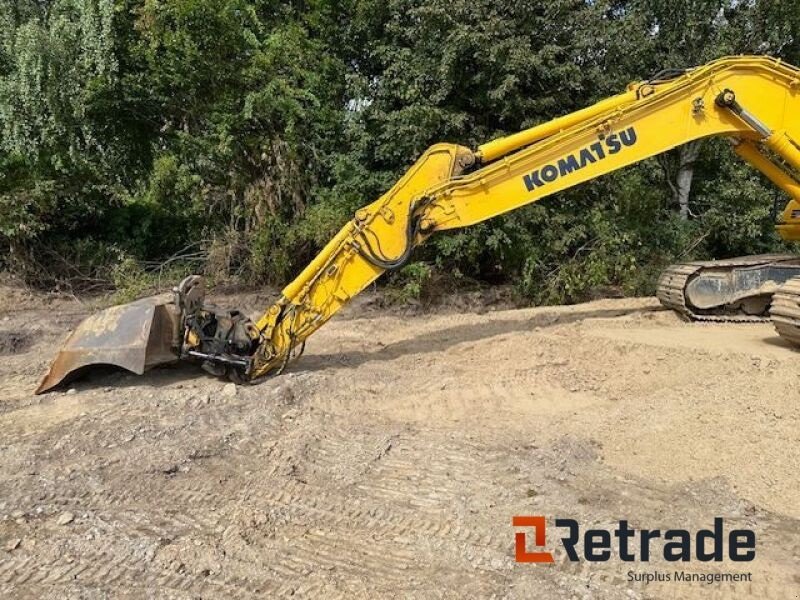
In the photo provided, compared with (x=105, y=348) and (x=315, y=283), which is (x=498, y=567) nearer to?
(x=315, y=283)

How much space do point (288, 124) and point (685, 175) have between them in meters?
8.37

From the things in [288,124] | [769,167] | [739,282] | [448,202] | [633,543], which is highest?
[288,124]

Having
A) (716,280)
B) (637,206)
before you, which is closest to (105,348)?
(716,280)

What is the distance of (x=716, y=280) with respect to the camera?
8.02 m

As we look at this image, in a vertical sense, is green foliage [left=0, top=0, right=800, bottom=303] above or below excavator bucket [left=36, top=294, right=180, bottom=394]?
above

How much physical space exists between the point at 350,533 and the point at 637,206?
33.3 feet

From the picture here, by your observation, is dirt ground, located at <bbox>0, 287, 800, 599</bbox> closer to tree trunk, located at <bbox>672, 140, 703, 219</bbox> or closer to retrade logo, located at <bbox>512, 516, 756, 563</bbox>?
retrade logo, located at <bbox>512, 516, 756, 563</bbox>

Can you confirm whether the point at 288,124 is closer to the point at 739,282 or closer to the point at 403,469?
the point at 739,282

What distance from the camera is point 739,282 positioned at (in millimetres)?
7984

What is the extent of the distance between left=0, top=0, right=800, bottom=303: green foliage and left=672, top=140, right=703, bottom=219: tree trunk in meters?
1.80

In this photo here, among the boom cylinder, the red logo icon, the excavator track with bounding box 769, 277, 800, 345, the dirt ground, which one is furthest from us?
the boom cylinder

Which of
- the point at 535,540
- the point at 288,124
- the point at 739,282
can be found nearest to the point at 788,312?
the point at 739,282

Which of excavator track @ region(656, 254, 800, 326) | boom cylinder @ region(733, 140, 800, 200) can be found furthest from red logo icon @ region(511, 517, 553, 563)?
boom cylinder @ region(733, 140, 800, 200)

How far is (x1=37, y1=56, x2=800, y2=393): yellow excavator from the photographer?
18.7 ft
